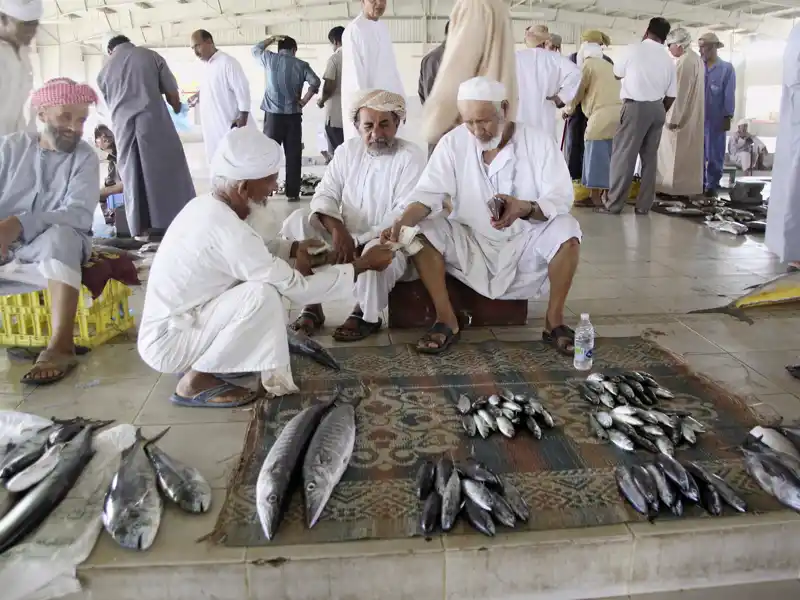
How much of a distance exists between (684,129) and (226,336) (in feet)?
25.1

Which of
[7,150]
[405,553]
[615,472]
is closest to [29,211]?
[7,150]

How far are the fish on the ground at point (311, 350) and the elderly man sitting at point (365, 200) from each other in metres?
0.29

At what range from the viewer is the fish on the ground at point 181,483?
7.29ft

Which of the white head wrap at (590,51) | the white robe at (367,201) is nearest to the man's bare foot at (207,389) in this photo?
the white robe at (367,201)

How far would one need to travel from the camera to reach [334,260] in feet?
12.0

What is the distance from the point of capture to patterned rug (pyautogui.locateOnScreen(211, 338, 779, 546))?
2.17m

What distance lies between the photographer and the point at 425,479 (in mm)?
2316

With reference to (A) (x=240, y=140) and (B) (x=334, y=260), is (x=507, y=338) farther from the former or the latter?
(A) (x=240, y=140)

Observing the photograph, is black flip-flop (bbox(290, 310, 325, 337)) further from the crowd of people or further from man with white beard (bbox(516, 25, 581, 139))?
man with white beard (bbox(516, 25, 581, 139))

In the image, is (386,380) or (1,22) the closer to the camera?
(386,380)

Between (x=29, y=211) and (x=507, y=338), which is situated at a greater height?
(x=29, y=211)

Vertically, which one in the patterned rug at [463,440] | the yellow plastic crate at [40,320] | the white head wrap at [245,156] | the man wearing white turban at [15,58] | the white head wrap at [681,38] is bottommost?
the patterned rug at [463,440]

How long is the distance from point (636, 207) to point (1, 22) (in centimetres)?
640

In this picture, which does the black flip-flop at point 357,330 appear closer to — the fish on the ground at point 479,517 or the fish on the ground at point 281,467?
the fish on the ground at point 281,467
